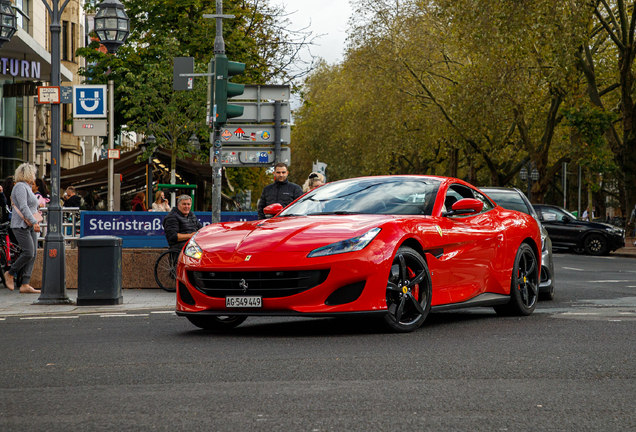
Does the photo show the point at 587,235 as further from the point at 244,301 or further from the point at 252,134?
the point at 244,301

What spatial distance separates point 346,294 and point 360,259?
307 mm

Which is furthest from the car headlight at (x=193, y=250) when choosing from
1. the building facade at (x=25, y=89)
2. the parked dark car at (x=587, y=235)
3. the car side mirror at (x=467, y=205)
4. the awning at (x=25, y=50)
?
the building facade at (x=25, y=89)

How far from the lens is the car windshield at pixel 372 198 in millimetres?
8766

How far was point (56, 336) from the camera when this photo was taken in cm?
851

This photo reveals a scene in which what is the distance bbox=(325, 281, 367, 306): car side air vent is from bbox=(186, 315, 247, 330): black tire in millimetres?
1387

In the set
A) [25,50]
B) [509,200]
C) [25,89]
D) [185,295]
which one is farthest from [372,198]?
[25,89]

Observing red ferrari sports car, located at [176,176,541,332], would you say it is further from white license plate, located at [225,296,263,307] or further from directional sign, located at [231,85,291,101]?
directional sign, located at [231,85,291,101]

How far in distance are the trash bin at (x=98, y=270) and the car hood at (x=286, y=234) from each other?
12.4 feet

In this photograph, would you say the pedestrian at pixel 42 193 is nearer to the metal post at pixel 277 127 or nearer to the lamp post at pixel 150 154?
Result: the metal post at pixel 277 127

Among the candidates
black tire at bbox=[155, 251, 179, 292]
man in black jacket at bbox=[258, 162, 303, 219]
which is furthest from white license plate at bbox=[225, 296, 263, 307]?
black tire at bbox=[155, 251, 179, 292]

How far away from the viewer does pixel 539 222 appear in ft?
39.7

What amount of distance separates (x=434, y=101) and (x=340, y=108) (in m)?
18.8

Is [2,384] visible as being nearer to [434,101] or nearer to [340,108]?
[434,101]

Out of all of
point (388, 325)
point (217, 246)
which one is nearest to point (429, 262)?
point (388, 325)
